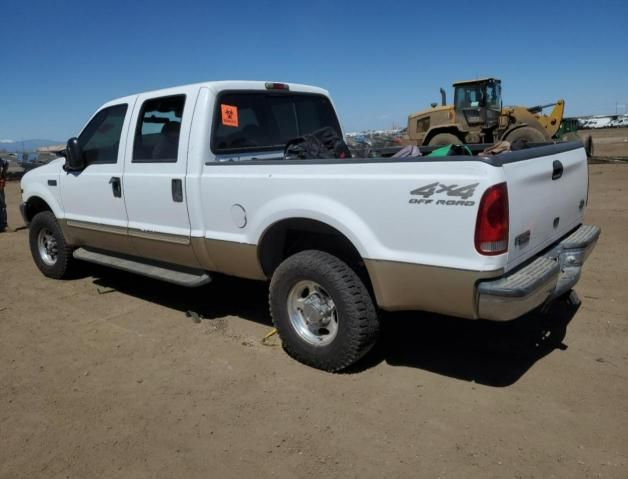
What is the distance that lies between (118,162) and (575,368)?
4.07 meters

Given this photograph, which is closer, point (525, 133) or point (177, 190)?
point (177, 190)

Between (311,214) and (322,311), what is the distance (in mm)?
685

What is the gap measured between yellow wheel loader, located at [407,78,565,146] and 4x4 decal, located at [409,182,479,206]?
43.5 feet

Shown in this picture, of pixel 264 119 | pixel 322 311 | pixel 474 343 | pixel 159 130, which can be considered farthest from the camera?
pixel 264 119

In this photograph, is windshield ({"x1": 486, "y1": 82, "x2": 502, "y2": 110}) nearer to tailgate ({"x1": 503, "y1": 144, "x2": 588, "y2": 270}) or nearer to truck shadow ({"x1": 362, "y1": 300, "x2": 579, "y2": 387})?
truck shadow ({"x1": 362, "y1": 300, "x2": 579, "y2": 387})

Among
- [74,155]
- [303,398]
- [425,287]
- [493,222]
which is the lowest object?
[303,398]

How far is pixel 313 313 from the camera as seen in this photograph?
3.78 metres

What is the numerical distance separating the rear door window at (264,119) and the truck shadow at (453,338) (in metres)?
1.58

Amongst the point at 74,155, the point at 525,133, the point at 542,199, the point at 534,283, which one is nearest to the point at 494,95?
the point at 525,133

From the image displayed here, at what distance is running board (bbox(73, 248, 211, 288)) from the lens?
459cm

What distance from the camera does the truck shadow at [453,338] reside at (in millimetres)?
3797

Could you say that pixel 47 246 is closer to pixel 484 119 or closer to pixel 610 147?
pixel 484 119

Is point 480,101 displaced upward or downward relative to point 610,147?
upward

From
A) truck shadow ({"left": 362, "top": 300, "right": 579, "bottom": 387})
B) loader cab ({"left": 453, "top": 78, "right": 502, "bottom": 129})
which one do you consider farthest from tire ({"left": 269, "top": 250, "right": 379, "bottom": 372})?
loader cab ({"left": 453, "top": 78, "right": 502, "bottom": 129})
